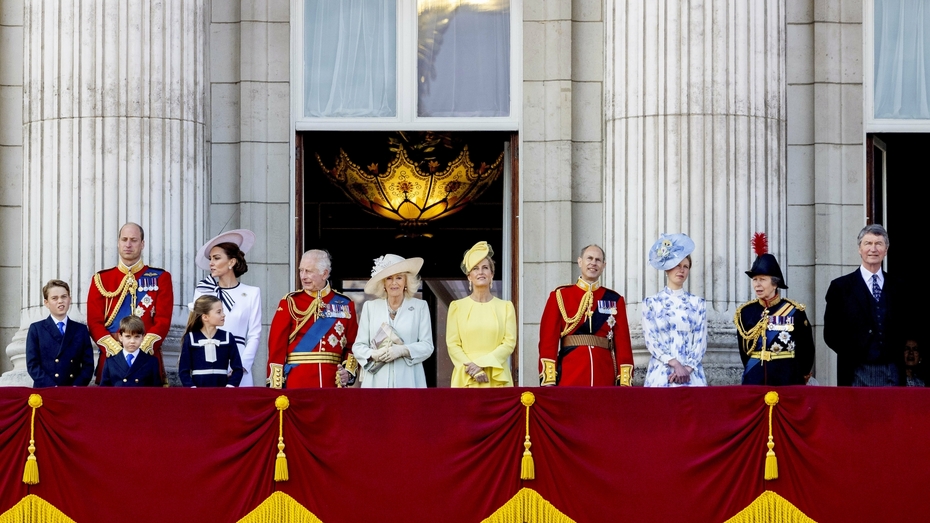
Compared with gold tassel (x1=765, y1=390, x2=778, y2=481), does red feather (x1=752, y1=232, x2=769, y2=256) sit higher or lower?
higher

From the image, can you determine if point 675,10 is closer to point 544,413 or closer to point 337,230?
point 544,413

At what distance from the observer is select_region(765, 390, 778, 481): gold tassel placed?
13531mm

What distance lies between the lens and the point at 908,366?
587 inches

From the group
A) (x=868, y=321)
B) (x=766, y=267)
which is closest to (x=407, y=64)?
(x=766, y=267)

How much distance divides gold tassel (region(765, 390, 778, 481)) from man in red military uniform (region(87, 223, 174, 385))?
484cm

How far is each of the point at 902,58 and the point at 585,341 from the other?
5.29 meters

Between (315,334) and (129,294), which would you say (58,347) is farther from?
(315,334)

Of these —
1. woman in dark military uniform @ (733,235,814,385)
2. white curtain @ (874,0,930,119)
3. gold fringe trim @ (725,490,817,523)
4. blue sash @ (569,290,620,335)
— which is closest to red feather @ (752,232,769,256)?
woman in dark military uniform @ (733,235,814,385)

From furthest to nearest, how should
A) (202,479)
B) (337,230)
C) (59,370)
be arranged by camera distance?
(337,230) → (59,370) → (202,479)

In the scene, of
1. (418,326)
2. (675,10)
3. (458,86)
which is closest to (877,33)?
(675,10)

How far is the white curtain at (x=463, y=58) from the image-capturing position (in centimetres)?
1817

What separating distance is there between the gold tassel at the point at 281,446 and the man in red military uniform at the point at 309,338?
1.21 metres

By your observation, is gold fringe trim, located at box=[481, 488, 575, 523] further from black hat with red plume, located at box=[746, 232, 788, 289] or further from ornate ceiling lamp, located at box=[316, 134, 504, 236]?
ornate ceiling lamp, located at box=[316, 134, 504, 236]

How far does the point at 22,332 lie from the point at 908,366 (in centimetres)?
762
